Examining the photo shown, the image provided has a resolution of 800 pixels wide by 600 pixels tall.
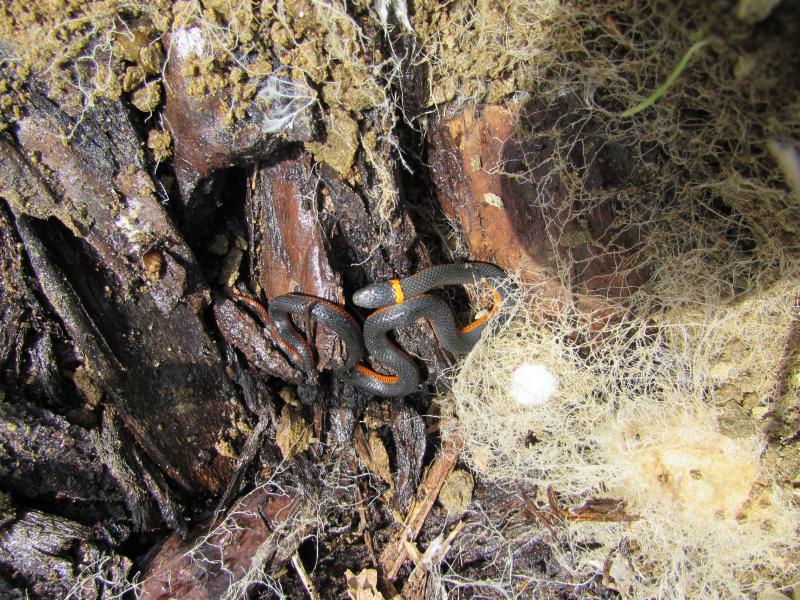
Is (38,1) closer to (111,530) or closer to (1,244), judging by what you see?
(1,244)

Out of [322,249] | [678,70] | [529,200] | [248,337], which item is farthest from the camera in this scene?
[248,337]

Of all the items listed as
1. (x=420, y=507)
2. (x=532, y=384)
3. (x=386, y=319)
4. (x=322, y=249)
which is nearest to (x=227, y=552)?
(x=420, y=507)

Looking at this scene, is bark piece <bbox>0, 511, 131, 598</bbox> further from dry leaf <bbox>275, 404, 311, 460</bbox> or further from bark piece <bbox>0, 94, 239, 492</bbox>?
dry leaf <bbox>275, 404, 311, 460</bbox>

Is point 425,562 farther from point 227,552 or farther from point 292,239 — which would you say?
point 292,239

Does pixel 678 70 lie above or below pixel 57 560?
above

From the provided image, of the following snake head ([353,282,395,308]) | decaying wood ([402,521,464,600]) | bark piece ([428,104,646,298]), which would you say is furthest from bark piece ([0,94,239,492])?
bark piece ([428,104,646,298])

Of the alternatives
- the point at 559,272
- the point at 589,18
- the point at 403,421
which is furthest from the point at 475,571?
the point at 589,18

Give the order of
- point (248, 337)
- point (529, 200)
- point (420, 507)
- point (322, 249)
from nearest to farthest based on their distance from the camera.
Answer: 1. point (529, 200)
2. point (322, 249)
3. point (248, 337)
4. point (420, 507)
